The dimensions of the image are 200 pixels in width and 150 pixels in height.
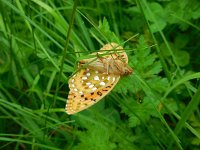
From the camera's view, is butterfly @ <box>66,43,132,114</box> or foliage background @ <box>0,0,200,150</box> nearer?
butterfly @ <box>66,43,132,114</box>

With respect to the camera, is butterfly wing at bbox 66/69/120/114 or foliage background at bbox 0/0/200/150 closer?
butterfly wing at bbox 66/69/120/114

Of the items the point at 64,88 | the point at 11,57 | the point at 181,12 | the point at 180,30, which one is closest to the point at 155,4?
the point at 181,12

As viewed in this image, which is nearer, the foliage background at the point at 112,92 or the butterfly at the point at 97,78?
the butterfly at the point at 97,78

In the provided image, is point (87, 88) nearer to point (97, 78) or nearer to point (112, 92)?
point (97, 78)

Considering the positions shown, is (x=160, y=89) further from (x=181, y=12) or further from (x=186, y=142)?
(x=181, y=12)

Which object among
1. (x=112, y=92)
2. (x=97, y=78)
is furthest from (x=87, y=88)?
(x=112, y=92)
